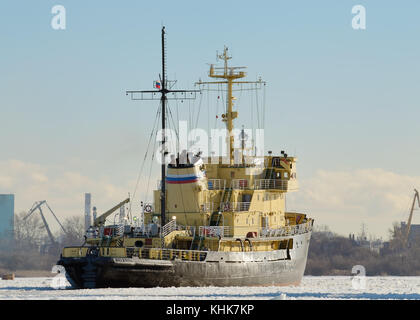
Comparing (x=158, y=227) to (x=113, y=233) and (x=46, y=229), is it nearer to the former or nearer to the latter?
(x=113, y=233)

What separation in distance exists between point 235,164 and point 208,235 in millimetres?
7397

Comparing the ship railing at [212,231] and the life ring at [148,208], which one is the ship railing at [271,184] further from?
the life ring at [148,208]

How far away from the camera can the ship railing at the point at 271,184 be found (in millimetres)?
63037

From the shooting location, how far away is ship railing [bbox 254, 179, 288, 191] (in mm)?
63037

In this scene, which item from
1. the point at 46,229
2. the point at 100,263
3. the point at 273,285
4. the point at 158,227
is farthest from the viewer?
the point at 46,229

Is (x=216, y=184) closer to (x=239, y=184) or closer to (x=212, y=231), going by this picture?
(x=239, y=184)

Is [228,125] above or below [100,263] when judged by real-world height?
above

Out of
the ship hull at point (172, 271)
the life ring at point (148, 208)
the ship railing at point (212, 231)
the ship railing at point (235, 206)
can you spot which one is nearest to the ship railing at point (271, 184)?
the ship railing at point (235, 206)

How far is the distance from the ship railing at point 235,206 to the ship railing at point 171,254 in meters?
5.28

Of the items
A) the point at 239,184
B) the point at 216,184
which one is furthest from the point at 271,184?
the point at 216,184

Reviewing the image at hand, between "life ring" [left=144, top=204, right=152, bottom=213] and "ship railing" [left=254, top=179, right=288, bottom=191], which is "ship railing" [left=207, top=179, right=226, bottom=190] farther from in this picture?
"life ring" [left=144, top=204, right=152, bottom=213]

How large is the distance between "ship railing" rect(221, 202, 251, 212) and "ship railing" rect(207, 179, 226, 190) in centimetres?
120
